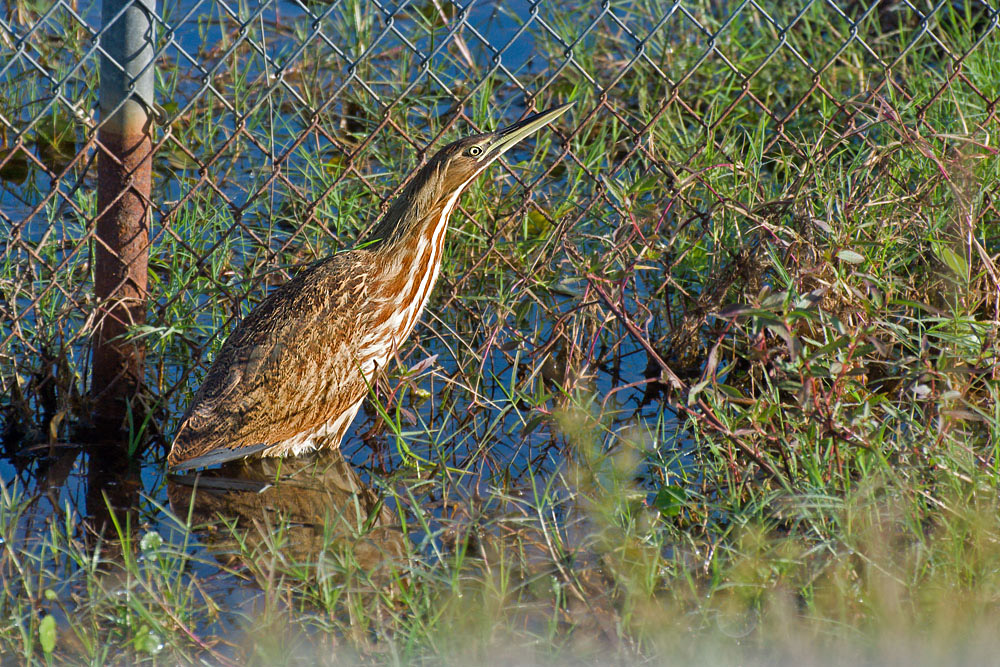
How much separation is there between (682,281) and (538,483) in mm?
1044

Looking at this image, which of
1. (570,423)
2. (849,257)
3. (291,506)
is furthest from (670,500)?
(291,506)

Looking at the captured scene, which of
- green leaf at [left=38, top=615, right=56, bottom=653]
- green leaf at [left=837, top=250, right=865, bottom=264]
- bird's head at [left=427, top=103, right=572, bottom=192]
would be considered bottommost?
green leaf at [left=38, top=615, right=56, bottom=653]

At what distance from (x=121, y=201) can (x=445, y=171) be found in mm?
925

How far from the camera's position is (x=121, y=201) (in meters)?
3.44

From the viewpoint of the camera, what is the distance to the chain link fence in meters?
3.51

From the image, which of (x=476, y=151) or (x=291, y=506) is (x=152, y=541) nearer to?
(x=291, y=506)

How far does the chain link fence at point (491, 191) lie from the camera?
11.5 ft

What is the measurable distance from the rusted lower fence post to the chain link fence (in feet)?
0.12

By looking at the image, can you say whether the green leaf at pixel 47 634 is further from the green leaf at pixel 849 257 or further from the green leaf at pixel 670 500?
the green leaf at pixel 849 257

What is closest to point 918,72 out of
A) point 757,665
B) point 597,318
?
point 597,318

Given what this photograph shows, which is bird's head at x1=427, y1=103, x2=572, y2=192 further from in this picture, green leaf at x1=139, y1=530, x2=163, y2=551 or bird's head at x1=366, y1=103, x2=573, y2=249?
green leaf at x1=139, y1=530, x2=163, y2=551

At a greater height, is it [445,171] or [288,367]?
[445,171]

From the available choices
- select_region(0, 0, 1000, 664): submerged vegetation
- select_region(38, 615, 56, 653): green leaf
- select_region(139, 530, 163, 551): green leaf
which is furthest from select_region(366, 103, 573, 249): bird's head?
select_region(38, 615, 56, 653): green leaf

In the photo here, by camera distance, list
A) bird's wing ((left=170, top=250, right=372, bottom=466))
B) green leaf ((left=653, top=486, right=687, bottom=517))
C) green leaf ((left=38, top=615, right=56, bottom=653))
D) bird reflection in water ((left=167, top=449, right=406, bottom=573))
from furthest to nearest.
A: 1. bird's wing ((left=170, top=250, right=372, bottom=466))
2. bird reflection in water ((left=167, top=449, right=406, bottom=573))
3. green leaf ((left=653, top=486, right=687, bottom=517))
4. green leaf ((left=38, top=615, right=56, bottom=653))
